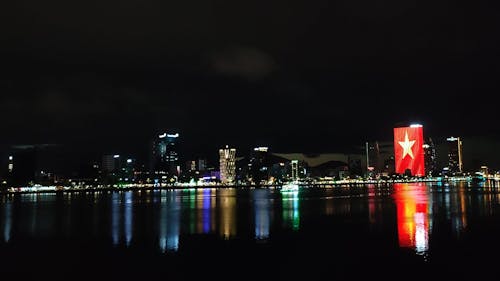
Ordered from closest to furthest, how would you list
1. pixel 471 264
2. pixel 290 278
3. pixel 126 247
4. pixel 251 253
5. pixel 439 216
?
pixel 290 278 → pixel 471 264 → pixel 251 253 → pixel 126 247 → pixel 439 216

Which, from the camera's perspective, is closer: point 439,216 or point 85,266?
point 85,266

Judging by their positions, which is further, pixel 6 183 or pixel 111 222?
pixel 6 183

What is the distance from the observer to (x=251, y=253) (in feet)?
67.8

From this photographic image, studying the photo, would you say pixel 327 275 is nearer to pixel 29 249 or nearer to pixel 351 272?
pixel 351 272

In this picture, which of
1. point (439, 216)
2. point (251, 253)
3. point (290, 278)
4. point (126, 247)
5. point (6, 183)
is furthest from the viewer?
point (6, 183)

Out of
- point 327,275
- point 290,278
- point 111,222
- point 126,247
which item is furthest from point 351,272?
point 111,222

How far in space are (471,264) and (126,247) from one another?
580 inches

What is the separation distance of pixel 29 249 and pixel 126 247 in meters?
4.68

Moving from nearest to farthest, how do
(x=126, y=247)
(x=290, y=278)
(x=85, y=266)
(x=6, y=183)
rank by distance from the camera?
(x=290, y=278), (x=85, y=266), (x=126, y=247), (x=6, y=183)

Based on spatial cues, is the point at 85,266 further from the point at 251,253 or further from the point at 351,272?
the point at 351,272

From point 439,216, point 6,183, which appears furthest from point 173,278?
point 6,183

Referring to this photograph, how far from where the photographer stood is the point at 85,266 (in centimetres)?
1883

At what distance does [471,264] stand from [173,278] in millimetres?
10373

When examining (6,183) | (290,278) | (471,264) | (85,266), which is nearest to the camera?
(290,278)
